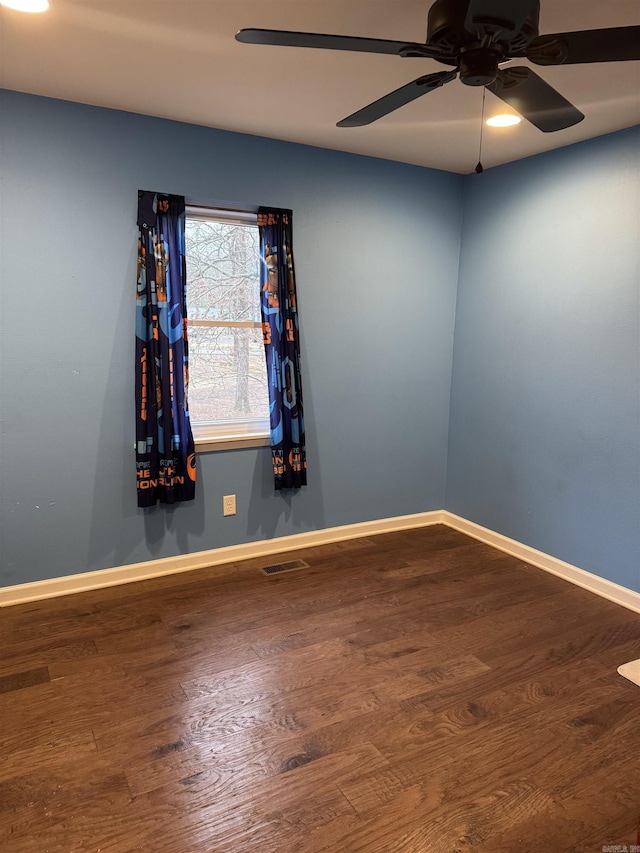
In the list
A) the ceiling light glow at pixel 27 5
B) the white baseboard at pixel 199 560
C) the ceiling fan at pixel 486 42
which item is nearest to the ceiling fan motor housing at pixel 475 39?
the ceiling fan at pixel 486 42

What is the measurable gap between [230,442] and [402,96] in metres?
2.06

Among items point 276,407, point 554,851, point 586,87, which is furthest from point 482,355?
point 554,851

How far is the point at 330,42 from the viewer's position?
57.6 inches

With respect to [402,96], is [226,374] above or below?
below

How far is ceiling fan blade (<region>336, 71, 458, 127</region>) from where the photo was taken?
5.34 ft

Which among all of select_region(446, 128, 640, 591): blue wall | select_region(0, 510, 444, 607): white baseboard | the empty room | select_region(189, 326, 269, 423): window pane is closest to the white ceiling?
the empty room

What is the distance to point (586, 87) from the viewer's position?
7.87 feet

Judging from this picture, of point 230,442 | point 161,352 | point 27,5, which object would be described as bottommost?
point 230,442

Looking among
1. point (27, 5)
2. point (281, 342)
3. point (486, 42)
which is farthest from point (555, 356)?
point (27, 5)

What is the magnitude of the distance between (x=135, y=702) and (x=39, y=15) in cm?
245

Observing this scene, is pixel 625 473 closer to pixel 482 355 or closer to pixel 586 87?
pixel 482 355

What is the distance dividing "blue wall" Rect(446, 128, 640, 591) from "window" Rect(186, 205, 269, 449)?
4.98 feet

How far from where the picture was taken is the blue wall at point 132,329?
275 cm

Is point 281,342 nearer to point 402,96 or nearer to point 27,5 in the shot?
point 402,96
